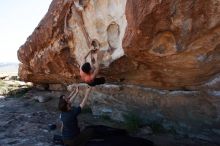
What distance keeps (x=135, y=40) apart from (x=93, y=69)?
146 cm

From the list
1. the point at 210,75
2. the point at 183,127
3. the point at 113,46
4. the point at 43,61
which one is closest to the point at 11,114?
the point at 43,61

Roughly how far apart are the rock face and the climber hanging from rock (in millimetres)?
117

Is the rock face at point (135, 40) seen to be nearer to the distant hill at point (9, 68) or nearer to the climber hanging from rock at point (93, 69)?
the climber hanging from rock at point (93, 69)

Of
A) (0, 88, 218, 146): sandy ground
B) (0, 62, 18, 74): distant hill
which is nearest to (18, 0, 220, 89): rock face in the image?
(0, 88, 218, 146): sandy ground

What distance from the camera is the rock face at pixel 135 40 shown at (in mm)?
5086

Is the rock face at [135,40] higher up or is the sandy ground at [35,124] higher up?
the rock face at [135,40]

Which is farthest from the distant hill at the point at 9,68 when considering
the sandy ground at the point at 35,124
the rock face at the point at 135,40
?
the rock face at the point at 135,40

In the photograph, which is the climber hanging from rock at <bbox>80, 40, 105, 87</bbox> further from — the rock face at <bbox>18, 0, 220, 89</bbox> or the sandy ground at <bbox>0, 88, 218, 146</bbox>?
the sandy ground at <bbox>0, 88, 218, 146</bbox>

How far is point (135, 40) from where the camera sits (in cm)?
555

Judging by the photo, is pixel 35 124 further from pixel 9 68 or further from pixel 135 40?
pixel 9 68

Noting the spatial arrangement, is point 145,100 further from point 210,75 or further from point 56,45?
point 56,45

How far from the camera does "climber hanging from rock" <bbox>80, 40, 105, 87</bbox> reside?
636 cm

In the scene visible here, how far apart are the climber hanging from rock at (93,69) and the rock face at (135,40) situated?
0.12 metres

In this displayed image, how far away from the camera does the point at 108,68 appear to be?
23.5 ft
